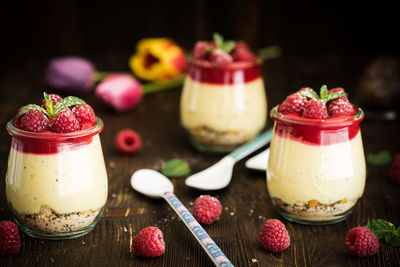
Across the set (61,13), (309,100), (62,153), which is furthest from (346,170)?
(61,13)

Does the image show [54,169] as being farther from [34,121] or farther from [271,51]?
[271,51]

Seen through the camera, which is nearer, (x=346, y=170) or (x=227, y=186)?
(x=346, y=170)

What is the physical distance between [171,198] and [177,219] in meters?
0.06

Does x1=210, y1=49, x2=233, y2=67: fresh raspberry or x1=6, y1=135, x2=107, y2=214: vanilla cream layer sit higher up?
x1=210, y1=49, x2=233, y2=67: fresh raspberry

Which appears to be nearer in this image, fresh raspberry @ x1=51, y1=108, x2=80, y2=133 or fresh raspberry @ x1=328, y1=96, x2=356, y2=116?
fresh raspberry @ x1=51, y1=108, x2=80, y2=133

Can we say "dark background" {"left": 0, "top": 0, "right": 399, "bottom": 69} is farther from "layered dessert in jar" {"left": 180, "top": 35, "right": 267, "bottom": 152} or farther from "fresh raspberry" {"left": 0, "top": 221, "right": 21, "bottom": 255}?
"fresh raspberry" {"left": 0, "top": 221, "right": 21, "bottom": 255}

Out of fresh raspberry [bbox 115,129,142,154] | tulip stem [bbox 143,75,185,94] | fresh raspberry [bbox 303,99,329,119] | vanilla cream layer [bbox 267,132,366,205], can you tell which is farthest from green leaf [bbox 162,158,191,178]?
tulip stem [bbox 143,75,185,94]

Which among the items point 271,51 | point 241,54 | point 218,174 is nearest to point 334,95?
point 218,174

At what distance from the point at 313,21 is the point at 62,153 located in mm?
2196

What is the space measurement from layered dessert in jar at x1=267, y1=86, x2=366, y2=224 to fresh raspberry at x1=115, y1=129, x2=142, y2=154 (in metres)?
0.61

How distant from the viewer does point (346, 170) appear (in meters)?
1.19

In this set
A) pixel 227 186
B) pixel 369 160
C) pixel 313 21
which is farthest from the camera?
pixel 313 21

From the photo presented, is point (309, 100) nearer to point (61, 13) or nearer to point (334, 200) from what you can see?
point (334, 200)

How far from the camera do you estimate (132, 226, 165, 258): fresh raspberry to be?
1.07 meters
